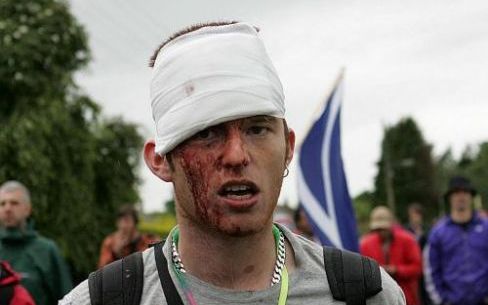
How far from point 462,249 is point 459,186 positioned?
1.92ft

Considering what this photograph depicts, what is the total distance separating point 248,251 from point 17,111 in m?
25.5

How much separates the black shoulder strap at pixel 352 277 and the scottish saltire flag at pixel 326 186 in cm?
506

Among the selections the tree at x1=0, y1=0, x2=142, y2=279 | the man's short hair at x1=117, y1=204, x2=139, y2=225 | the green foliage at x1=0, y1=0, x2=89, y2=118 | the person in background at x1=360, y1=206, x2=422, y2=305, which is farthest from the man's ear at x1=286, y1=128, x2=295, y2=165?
the green foliage at x1=0, y1=0, x2=89, y2=118

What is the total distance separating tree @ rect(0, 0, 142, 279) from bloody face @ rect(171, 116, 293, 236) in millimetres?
23259

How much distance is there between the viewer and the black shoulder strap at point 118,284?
7.32 ft

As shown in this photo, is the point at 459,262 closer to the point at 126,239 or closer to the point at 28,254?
the point at 126,239

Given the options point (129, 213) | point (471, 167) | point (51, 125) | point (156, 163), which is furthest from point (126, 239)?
point (471, 167)

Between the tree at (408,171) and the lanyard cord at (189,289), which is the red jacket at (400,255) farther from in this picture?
the tree at (408,171)

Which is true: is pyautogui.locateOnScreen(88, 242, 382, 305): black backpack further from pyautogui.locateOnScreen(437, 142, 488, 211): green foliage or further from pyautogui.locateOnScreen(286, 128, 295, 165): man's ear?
pyautogui.locateOnScreen(437, 142, 488, 211): green foliage

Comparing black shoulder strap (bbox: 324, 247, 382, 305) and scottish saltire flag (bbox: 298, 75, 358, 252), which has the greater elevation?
scottish saltire flag (bbox: 298, 75, 358, 252)

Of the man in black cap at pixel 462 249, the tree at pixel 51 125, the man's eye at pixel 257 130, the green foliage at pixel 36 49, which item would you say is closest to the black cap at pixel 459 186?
the man in black cap at pixel 462 249

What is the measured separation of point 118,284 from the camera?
225 cm

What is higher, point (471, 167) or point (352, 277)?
point (471, 167)

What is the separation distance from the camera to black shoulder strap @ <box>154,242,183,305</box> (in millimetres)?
2223
